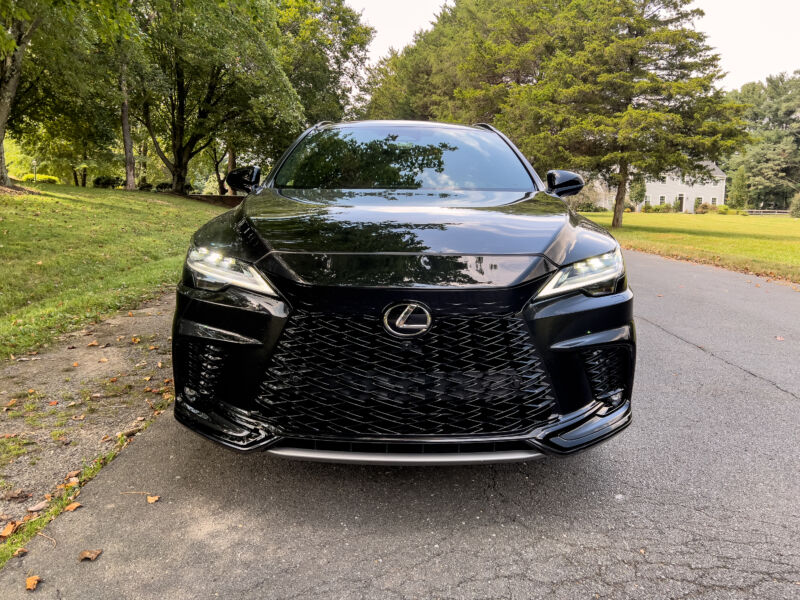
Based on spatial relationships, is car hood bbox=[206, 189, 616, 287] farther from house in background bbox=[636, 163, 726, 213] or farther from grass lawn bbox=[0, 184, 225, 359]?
house in background bbox=[636, 163, 726, 213]

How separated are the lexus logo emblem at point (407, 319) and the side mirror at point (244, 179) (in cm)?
203

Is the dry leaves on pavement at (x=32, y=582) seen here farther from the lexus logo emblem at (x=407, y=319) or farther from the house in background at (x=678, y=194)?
the house in background at (x=678, y=194)

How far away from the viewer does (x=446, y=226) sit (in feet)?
7.59

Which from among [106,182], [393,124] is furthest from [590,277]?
[106,182]

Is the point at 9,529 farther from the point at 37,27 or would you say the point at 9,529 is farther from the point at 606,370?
the point at 37,27

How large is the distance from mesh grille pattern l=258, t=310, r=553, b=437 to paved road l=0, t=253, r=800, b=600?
436 mm

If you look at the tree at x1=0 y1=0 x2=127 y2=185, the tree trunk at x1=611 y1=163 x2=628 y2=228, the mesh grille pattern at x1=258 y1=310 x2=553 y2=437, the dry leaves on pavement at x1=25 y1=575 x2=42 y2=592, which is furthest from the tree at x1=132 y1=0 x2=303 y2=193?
the tree trunk at x1=611 y1=163 x2=628 y2=228

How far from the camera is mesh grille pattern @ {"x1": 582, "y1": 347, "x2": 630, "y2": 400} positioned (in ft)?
6.94

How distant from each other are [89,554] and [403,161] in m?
2.61

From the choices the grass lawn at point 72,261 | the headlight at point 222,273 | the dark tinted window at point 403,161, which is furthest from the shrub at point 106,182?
the headlight at point 222,273

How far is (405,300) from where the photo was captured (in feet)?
6.28

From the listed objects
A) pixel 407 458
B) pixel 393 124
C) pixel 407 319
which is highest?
pixel 393 124

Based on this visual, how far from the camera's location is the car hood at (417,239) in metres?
1.99

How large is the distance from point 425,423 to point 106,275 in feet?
25.7
